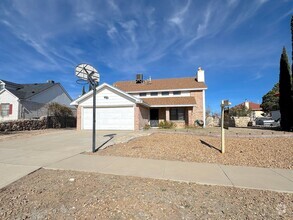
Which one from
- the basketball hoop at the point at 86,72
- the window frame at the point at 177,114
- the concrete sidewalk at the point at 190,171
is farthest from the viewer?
the window frame at the point at 177,114

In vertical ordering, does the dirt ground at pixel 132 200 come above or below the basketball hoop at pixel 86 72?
below

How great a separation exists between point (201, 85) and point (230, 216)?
20714mm

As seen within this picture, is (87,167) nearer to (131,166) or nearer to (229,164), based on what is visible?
(131,166)

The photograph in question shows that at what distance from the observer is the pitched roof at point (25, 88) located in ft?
83.2

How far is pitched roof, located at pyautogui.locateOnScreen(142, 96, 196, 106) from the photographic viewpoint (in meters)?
20.4

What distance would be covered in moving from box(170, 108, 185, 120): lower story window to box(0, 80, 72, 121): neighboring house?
19.3m

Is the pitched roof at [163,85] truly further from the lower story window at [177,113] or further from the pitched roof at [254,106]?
the pitched roof at [254,106]

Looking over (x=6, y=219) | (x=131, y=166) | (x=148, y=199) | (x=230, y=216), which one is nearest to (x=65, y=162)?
(x=131, y=166)

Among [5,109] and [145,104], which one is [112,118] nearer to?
[145,104]

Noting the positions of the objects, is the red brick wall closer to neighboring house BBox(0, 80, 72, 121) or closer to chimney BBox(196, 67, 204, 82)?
chimney BBox(196, 67, 204, 82)

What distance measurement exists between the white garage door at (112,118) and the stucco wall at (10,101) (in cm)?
A: 1201

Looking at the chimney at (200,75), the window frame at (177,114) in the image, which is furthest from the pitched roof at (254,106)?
the window frame at (177,114)

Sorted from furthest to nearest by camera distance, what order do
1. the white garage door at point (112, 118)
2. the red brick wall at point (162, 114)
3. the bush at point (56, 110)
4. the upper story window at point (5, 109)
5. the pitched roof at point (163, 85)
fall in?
1. the bush at point (56, 110)
2. the upper story window at point (5, 109)
3. the pitched roof at point (163, 85)
4. the red brick wall at point (162, 114)
5. the white garage door at point (112, 118)

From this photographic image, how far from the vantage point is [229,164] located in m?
6.16
